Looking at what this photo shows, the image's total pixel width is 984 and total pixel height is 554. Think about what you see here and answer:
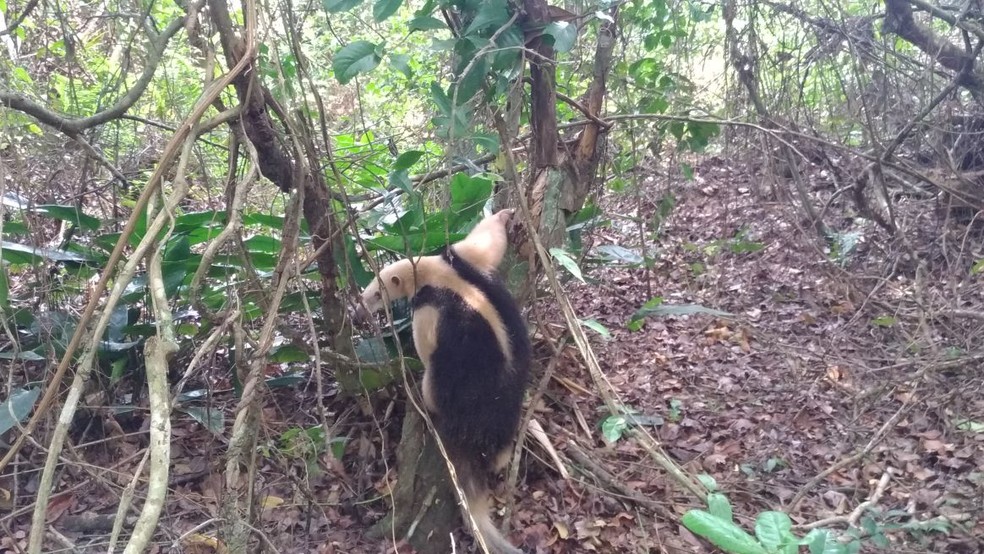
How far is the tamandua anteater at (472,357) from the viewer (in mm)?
3293

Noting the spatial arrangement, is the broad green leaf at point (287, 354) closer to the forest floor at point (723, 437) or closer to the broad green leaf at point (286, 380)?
the broad green leaf at point (286, 380)

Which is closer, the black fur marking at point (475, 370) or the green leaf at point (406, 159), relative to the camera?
the black fur marking at point (475, 370)

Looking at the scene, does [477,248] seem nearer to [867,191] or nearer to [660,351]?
[660,351]

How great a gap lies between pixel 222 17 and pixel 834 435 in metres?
3.79

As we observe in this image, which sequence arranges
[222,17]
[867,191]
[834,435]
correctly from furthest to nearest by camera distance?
[867,191] → [834,435] → [222,17]

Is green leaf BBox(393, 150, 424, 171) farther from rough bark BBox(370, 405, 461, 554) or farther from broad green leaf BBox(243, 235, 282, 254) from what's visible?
rough bark BBox(370, 405, 461, 554)

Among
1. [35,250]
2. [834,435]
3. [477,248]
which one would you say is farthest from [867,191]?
[35,250]

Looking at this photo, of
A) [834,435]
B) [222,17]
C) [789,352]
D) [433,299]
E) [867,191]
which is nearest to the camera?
[222,17]

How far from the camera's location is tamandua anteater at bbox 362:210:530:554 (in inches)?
130

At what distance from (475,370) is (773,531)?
1.72 m

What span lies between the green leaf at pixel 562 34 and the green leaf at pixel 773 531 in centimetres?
178

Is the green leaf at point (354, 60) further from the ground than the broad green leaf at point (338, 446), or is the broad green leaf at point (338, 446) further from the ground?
the green leaf at point (354, 60)

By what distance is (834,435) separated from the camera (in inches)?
160

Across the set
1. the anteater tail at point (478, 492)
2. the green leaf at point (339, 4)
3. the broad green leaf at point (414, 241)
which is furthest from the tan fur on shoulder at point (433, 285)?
the green leaf at point (339, 4)
